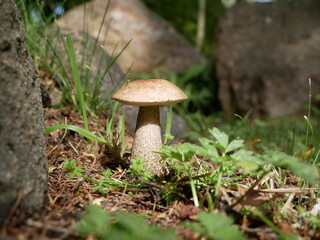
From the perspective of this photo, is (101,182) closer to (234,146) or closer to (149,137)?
(149,137)

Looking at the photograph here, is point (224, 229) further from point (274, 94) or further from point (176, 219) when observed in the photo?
point (274, 94)

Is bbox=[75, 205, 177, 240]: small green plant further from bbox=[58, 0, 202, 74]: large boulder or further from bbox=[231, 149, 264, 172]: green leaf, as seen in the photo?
bbox=[58, 0, 202, 74]: large boulder

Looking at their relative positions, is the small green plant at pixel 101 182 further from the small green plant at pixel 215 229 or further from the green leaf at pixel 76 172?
the small green plant at pixel 215 229

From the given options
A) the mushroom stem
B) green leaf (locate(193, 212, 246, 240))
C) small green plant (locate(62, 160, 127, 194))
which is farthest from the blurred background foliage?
green leaf (locate(193, 212, 246, 240))

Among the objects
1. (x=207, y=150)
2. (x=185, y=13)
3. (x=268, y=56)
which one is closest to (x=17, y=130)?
(x=207, y=150)

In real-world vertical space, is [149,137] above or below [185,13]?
below

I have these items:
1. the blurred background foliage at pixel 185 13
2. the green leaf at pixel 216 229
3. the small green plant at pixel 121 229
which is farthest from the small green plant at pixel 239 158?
the blurred background foliage at pixel 185 13

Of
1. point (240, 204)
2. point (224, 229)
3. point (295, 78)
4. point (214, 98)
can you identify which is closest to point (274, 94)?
point (295, 78)
